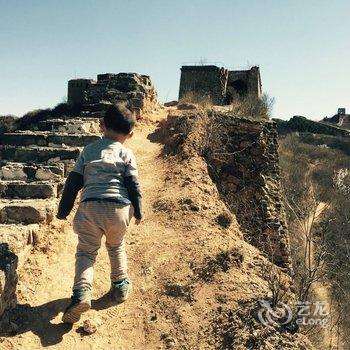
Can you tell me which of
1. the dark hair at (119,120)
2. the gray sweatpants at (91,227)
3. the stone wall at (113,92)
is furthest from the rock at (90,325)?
the stone wall at (113,92)

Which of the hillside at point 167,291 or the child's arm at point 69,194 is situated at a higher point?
the child's arm at point 69,194

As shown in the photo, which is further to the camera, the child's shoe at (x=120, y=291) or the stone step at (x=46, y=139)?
the stone step at (x=46, y=139)

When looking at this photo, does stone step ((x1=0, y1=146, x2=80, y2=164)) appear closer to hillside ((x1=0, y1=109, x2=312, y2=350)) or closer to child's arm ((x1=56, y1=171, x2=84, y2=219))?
hillside ((x1=0, y1=109, x2=312, y2=350))

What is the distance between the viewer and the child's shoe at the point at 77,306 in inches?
113

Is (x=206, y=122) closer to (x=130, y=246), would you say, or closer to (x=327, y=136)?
(x=130, y=246)

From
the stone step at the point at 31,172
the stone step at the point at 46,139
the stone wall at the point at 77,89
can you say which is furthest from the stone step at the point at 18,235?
the stone wall at the point at 77,89

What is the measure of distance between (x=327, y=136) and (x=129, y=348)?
35538 mm

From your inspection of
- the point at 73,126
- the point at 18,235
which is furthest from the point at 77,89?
the point at 18,235

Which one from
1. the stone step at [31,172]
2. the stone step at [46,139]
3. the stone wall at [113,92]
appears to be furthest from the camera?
the stone wall at [113,92]

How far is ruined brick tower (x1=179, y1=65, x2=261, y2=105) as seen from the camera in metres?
23.0

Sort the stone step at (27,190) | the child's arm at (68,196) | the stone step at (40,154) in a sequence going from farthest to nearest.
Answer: the stone step at (40,154) < the stone step at (27,190) < the child's arm at (68,196)

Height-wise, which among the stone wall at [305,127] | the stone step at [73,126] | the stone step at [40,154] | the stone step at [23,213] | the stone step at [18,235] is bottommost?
the stone step at [18,235]

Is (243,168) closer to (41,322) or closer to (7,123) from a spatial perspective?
(41,322)

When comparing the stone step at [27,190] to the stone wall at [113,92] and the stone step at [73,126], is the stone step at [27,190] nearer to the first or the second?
the stone step at [73,126]
